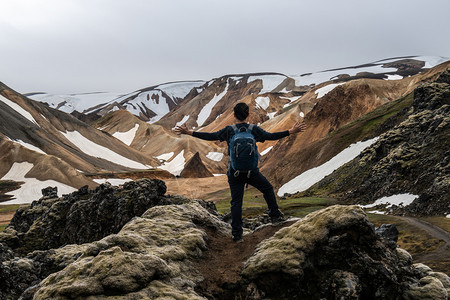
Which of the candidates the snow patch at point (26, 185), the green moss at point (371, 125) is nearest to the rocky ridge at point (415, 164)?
the green moss at point (371, 125)

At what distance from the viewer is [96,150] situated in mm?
172500

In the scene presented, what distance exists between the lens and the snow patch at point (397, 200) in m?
37.3

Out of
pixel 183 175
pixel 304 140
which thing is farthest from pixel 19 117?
pixel 304 140

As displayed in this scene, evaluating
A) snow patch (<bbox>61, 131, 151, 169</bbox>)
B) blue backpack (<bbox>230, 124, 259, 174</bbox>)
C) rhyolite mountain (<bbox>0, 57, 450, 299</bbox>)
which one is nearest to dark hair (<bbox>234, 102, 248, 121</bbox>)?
blue backpack (<bbox>230, 124, 259, 174</bbox>)

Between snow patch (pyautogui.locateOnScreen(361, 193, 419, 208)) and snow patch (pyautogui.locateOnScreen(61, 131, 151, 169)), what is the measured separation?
13538cm

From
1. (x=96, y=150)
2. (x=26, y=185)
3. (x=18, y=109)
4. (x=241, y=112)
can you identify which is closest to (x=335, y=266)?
(x=241, y=112)

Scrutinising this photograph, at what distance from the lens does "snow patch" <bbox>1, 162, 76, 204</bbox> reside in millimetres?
91500

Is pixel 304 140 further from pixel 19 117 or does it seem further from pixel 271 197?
pixel 19 117

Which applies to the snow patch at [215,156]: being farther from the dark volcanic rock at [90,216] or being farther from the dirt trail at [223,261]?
the dirt trail at [223,261]

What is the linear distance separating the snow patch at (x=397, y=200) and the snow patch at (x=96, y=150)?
135382mm

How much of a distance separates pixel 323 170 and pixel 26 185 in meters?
84.5

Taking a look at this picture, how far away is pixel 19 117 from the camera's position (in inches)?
5674

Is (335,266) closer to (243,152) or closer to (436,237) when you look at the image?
(243,152)

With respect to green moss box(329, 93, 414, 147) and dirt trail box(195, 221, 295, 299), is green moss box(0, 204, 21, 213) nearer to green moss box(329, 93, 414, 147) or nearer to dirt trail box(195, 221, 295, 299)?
green moss box(329, 93, 414, 147)
